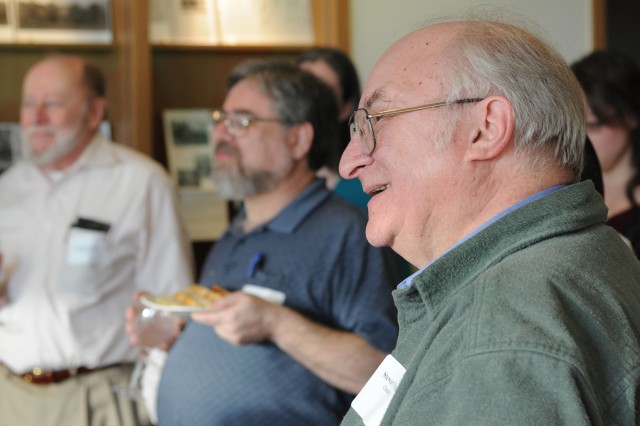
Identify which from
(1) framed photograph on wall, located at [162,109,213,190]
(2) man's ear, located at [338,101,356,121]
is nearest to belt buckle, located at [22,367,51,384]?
(1) framed photograph on wall, located at [162,109,213,190]

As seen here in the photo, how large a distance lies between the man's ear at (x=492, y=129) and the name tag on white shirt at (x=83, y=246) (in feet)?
6.67

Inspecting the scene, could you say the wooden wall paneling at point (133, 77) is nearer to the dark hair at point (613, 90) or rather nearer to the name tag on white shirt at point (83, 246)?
the name tag on white shirt at point (83, 246)

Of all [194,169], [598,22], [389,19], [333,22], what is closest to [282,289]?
[194,169]

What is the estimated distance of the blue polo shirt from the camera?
2.02 m

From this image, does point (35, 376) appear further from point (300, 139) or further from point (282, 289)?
point (300, 139)

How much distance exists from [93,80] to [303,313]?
165 centimetres

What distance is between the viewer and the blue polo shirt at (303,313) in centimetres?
202

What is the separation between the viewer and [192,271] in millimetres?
3059

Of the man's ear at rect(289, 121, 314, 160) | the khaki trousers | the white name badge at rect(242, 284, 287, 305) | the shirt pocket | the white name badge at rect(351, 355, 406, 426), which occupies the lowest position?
the khaki trousers

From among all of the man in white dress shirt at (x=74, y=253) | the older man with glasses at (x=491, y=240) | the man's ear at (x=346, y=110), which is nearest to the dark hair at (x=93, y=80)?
the man in white dress shirt at (x=74, y=253)

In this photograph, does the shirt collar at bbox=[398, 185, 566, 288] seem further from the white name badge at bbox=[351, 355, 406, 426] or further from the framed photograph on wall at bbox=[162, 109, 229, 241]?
the framed photograph on wall at bbox=[162, 109, 229, 241]

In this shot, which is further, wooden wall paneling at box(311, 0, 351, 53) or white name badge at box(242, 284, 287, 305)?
wooden wall paneling at box(311, 0, 351, 53)

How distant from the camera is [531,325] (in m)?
0.87

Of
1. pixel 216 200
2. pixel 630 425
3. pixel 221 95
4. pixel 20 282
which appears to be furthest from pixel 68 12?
pixel 630 425
